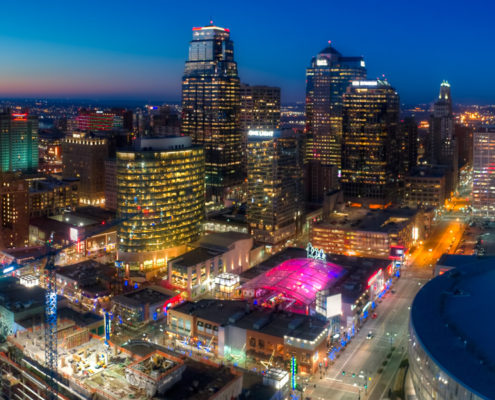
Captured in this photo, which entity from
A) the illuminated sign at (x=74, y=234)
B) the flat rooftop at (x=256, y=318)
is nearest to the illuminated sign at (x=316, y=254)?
the flat rooftop at (x=256, y=318)

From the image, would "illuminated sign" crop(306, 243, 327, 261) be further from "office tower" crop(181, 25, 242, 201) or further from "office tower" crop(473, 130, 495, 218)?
"office tower" crop(181, 25, 242, 201)

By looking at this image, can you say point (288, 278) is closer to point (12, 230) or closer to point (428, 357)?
point (428, 357)

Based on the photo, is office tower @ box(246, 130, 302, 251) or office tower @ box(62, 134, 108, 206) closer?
office tower @ box(246, 130, 302, 251)

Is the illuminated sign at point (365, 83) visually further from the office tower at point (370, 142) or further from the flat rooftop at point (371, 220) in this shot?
the flat rooftop at point (371, 220)

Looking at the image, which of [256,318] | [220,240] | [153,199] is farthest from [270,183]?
[256,318]

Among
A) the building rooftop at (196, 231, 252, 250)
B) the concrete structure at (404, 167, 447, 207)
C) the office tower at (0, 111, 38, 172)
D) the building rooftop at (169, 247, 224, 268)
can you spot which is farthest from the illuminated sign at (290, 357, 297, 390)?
the office tower at (0, 111, 38, 172)

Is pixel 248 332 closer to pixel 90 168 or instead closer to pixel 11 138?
pixel 90 168

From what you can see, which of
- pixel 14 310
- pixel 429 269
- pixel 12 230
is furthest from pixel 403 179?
pixel 14 310
